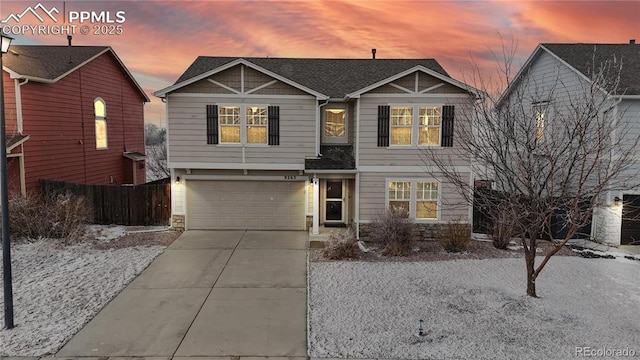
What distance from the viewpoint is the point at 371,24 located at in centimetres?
1942

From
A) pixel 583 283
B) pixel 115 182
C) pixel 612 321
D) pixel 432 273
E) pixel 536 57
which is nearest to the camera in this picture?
pixel 612 321

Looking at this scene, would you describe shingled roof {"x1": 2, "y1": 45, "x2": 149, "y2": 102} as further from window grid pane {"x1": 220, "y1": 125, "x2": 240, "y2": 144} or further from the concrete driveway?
the concrete driveway

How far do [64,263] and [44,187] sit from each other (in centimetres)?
674

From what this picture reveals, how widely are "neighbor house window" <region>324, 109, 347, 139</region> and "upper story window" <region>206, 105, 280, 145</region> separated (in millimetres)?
2157

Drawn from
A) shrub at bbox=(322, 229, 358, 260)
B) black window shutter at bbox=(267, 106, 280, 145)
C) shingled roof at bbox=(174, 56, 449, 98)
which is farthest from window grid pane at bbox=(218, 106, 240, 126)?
shrub at bbox=(322, 229, 358, 260)

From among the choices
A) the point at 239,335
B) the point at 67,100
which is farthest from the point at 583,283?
the point at 67,100

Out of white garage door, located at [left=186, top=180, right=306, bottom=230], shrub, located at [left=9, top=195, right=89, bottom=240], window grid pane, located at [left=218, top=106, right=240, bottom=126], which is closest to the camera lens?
shrub, located at [left=9, top=195, right=89, bottom=240]

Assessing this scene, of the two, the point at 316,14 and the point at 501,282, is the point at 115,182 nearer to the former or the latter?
the point at 316,14

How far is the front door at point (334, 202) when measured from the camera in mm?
16625

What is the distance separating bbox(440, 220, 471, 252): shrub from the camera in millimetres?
13234

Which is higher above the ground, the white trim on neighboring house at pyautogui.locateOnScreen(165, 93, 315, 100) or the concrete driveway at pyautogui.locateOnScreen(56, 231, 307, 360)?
the white trim on neighboring house at pyautogui.locateOnScreen(165, 93, 315, 100)

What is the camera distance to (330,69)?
1870cm

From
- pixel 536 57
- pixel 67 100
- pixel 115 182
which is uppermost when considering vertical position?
pixel 536 57

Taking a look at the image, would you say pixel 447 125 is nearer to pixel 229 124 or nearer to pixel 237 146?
pixel 237 146
